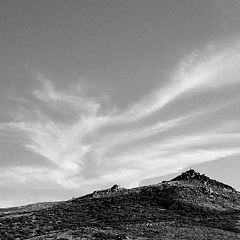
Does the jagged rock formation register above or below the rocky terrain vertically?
above

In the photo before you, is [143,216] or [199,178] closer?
[143,216]

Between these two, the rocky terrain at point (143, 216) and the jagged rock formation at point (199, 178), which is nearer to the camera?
the rocky terrain at point (143, 216)

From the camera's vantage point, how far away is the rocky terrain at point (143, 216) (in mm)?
48969

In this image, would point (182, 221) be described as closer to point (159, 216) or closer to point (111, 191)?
point (159, 216)

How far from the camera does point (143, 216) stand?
2234 inches

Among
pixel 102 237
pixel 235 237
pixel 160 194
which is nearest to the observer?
pixel 102 237

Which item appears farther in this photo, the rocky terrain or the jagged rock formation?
the jagged rock formation

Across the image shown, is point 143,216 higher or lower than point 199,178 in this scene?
lower

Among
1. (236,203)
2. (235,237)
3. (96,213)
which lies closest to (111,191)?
(96,213)

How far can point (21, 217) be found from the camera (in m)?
58.3

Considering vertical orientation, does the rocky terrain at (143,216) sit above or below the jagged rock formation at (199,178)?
below

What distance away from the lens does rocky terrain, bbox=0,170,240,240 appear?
48969mm

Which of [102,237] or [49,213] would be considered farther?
[49,213]

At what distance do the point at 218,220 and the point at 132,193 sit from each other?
15.6 meters
